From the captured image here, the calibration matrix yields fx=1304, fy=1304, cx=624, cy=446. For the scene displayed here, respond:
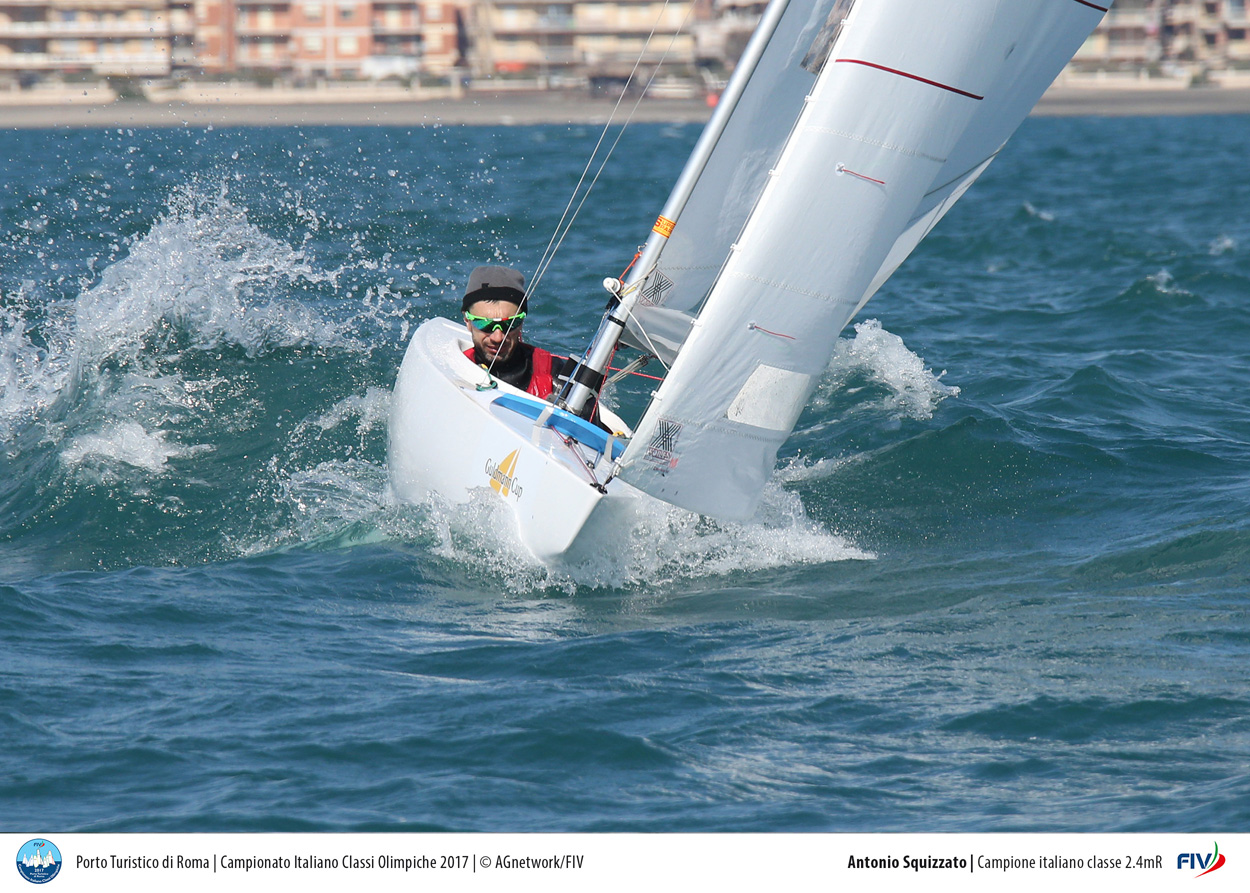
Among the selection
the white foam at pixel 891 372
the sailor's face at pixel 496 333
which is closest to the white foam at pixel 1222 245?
the white foam at pixel 891 372

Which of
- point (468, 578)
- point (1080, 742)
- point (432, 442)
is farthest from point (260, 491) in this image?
point (1080, 742)

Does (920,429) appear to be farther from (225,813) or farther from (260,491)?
(225,813)

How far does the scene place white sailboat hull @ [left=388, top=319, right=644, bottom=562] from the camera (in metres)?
5.09

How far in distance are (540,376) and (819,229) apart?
1836 mm

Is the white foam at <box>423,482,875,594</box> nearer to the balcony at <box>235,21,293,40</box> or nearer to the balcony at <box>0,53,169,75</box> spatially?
the balcony at <box>0,53,169,75</box>

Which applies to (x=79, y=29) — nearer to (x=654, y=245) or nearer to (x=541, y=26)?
(x=541, y=26)

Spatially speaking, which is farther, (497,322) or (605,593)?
(497,322)

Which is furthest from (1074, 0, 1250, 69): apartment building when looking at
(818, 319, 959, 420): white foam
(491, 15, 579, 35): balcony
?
(818, 319, 959, 420): white foam

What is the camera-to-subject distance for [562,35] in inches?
2603

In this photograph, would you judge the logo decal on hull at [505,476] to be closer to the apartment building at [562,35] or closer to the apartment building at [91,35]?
the apartment building at [91,35]

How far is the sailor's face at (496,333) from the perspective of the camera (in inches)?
241
